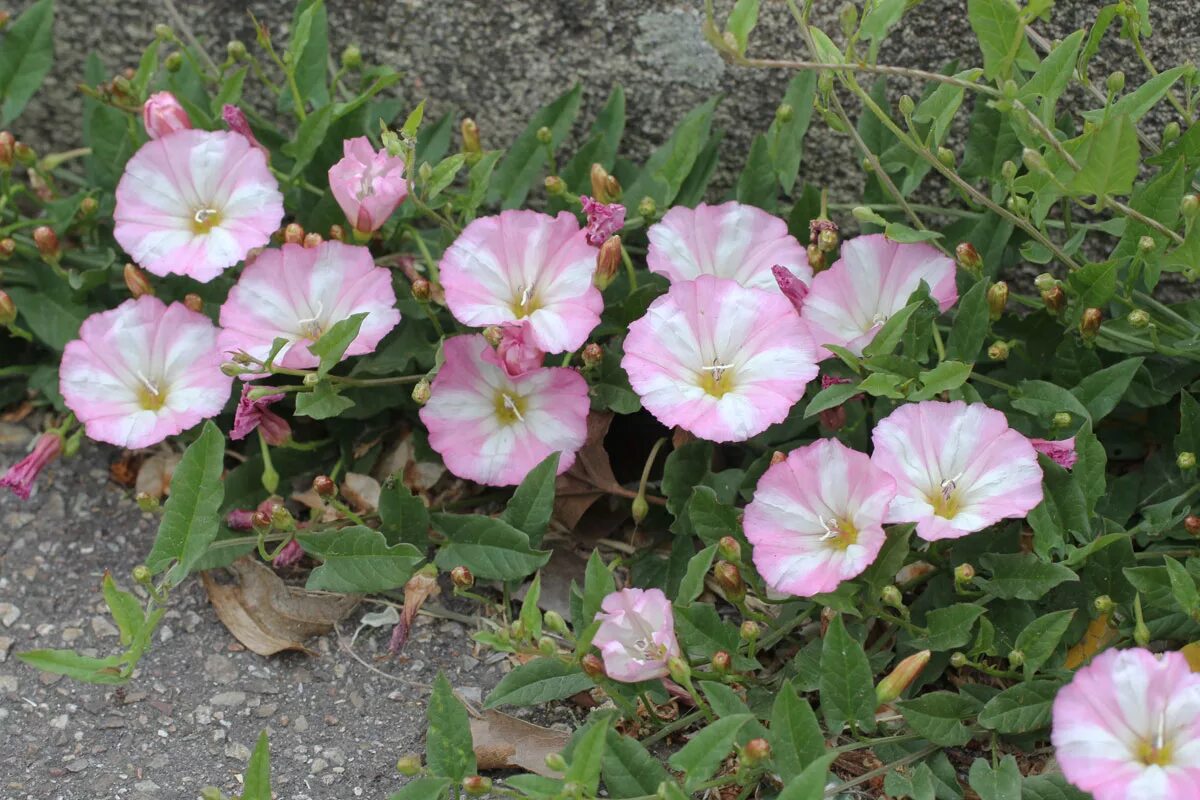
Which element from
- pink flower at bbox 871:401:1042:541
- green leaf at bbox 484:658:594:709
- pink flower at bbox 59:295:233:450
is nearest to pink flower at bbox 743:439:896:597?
pink flower at bbox 871:401:1042:541

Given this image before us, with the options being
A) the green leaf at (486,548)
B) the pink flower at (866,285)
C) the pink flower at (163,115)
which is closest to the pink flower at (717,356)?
the pink flower at (866,285)

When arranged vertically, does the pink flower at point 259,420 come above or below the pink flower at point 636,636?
below

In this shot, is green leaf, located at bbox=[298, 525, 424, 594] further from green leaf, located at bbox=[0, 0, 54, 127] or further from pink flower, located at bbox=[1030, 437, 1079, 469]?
green leaf, located at bbox=[0, 0, 54, 127]

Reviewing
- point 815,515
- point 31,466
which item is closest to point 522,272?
point 815,515

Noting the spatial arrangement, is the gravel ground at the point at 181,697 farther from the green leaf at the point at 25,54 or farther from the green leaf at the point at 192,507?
the green leaf at the point at 25,54

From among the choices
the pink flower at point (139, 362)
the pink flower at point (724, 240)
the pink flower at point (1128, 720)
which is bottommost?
the pink flower at point (139, 362)

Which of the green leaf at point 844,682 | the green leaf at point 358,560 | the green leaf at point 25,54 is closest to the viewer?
the green leaf at point 844,682

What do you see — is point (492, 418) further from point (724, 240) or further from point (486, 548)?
point (724, 240)

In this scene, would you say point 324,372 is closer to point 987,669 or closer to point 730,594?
point 730,594

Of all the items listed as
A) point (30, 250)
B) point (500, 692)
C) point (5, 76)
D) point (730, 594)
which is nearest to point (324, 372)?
point (500, 692)
